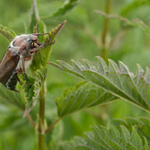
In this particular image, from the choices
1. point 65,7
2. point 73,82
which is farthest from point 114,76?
point 73,82

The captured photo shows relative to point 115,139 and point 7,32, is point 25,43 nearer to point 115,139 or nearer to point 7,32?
point 7,32

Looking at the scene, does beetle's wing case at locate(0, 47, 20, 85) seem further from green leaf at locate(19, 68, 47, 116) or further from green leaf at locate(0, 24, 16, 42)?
green leaf at locate(19, 68, 47, 116)

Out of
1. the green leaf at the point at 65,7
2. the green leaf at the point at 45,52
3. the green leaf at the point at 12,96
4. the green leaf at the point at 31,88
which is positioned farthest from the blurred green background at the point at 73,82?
the green leaf at the point at 31,88

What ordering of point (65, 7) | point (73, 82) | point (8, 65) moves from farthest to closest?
point (73, 82) < point (65, 7) < point (8, 65)

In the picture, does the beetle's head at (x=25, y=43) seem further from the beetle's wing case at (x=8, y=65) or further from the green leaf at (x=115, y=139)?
the green leaf at (x=115, y=139)

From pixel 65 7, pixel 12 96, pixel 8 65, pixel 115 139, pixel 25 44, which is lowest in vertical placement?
pixel 115 139
